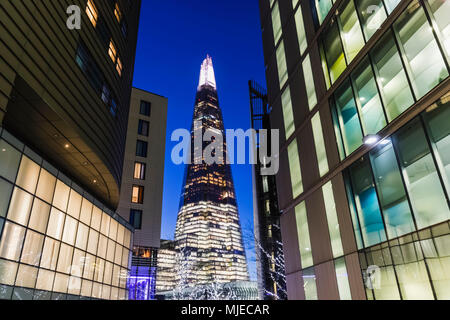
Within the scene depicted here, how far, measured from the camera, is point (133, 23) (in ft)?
85.8

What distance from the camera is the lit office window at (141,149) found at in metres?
39.3

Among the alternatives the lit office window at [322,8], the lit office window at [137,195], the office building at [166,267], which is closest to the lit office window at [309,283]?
the lit office window at [322,8]

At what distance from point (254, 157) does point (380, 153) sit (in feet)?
104

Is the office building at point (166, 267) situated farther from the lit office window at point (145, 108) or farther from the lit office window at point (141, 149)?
the lit office window at point (145, 108)

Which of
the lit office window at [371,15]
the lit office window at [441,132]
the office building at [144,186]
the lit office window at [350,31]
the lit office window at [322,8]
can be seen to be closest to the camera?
the lit office window at [441,132]

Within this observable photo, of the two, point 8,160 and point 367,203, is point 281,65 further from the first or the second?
point 8,160

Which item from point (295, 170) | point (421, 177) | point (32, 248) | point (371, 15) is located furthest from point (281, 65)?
point (32, 248)

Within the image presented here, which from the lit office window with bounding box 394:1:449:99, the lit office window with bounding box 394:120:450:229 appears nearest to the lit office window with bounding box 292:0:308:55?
the lit office window with bounding box 394:1:449:99

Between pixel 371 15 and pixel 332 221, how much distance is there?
8.71 metres

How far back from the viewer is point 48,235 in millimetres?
15023

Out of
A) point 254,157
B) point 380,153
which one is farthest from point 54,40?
point 254,157

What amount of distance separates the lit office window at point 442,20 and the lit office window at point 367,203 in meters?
4.80

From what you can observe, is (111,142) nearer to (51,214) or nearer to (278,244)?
(51,214)

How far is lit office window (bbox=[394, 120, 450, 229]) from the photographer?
→ 8969mm
